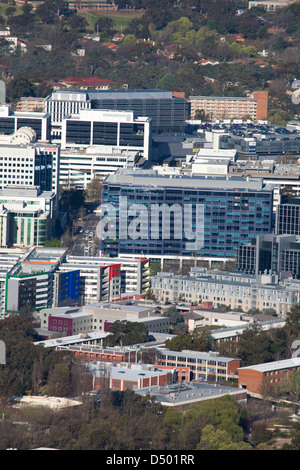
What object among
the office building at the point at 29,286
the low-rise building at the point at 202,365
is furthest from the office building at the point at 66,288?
the low-rise building at the point at 202,365

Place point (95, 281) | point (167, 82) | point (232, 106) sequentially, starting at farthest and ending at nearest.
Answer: point (167, 82), point (232, 106), point (95, 281)

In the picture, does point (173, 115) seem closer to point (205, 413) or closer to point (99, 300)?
point (99, 300)

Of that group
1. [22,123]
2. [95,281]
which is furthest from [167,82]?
[95,281]

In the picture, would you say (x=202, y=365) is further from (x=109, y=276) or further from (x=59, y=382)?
(x=109, y=276)

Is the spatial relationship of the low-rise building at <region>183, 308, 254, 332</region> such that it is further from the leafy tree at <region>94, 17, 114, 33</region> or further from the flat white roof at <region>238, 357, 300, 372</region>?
the leafy tree at <region>94, 17, 114, 33</region>

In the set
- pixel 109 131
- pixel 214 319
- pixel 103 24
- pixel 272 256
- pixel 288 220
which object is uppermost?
Result: pixel 103 24

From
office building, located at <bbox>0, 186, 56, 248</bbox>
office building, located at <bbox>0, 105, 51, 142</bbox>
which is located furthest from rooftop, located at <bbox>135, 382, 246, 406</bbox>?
office building, located at <bbox>0, 105, 51, 142</bbox>

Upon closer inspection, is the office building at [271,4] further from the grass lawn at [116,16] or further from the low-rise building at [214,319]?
the low-rise building at [214,319]
